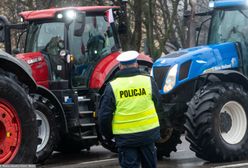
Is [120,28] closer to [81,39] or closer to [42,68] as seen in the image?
[81,39]

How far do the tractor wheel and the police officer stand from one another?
433 cm

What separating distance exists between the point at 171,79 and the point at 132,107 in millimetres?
3760

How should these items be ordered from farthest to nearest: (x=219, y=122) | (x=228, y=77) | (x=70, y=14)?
1. (x=70, y=14)
2. (x=228, y=77)
3. (x=219, y=122)

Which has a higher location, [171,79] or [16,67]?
[16,67]

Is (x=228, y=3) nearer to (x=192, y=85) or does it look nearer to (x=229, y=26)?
(x=229, y=26)

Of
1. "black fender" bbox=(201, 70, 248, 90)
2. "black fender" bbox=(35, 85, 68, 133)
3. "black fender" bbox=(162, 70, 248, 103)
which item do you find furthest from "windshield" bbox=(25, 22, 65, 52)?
"black fender" bbox=(201, 70, 248, 90)

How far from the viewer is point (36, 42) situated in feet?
37.9

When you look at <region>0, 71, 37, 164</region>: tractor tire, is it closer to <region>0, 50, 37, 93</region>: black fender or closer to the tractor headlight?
<region>0, 50, 37, 93</region>: black fender

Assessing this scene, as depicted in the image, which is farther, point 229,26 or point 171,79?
point 229,26

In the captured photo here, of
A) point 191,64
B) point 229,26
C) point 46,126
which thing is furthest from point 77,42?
point 229,26

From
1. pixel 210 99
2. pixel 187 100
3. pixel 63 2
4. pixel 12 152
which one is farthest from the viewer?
pixel 63 2

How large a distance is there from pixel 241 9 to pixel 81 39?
310 centimetres

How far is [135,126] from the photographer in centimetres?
605

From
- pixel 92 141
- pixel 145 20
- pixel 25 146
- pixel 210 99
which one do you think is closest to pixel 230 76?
pixel 210 99
